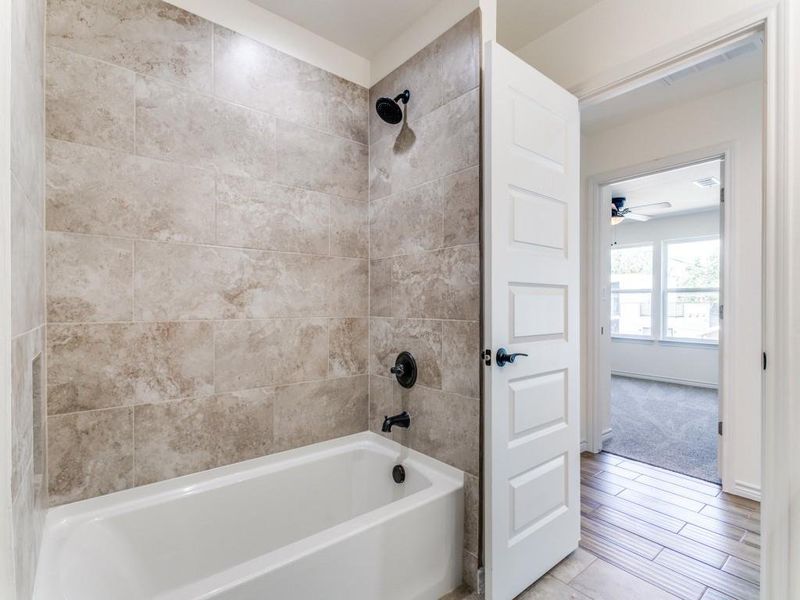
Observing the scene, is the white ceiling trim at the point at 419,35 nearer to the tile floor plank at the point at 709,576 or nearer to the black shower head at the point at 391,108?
the black shower head at the point at 391,108

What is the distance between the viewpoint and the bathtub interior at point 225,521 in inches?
53.8

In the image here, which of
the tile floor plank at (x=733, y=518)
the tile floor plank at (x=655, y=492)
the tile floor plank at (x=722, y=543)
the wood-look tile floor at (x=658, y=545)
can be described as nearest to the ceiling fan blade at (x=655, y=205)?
the wood-look tile floor at (x=658, y=545)

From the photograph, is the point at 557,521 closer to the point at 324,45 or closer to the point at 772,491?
the point at 772,491

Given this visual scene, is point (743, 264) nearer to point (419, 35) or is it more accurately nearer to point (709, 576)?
point (709, 576)

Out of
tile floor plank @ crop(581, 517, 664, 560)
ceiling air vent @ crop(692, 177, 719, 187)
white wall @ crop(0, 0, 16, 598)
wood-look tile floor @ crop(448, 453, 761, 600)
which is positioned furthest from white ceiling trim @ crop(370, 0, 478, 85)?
ceiling air vent @ crop(692, 177, 719, 187)

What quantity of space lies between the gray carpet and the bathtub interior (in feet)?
7.47

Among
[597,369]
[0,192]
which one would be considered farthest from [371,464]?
[597,369]

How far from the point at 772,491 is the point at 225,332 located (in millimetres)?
2179

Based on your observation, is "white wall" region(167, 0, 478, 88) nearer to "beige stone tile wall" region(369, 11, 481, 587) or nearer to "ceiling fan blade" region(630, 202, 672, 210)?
"beige stone tile wall" region(369, 11, 481, 587)

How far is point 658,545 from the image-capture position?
1.97 metres

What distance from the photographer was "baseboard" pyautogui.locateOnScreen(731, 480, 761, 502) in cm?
238

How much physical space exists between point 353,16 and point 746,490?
3577 mm

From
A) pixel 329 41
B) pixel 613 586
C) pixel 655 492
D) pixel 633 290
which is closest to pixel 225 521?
pixel 613 586

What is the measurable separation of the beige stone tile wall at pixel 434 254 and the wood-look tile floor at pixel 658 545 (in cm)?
57
